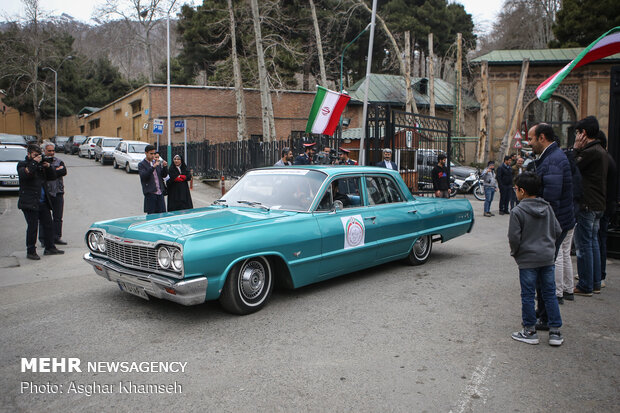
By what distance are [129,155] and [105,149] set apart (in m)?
5.30

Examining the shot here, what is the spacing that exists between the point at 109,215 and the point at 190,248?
9373mm

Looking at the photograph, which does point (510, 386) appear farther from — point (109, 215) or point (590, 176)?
point (109, 215)

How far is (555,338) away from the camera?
13.5 feet

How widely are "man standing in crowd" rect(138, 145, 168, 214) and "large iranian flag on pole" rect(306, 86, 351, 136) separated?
5.00m

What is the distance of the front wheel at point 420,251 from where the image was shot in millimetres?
7039

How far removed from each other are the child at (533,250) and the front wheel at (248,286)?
243 cm

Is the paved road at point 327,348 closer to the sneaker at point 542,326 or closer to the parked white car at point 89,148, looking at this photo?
the sneaker at point 542,326

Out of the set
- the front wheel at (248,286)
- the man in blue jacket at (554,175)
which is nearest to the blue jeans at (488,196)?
the man in blue jacket at (554,175)

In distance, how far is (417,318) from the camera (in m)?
4.78

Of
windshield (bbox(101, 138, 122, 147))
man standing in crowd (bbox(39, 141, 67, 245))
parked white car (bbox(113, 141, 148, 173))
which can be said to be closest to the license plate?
man standing in crowd (bbox(39, 141, 67, 245))

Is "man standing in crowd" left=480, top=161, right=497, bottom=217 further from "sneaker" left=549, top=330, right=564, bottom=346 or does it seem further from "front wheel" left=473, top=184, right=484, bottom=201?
"sneaker" left=549, top=330, right=564, bottom=346

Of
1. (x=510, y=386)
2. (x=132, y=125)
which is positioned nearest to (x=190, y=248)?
(x=510, y=386)

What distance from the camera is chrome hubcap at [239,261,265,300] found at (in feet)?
15.6

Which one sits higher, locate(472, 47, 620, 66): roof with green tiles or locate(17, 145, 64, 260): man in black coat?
locate(472, 47, 620, 66): roof with green tiles
